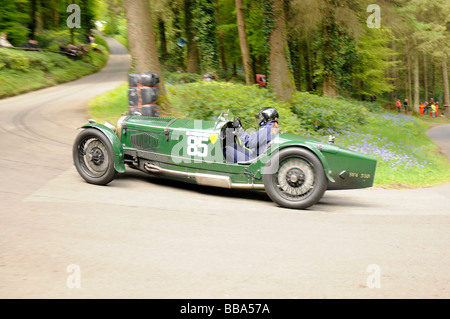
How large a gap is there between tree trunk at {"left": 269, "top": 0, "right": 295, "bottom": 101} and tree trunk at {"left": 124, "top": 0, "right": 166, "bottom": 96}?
260 inches

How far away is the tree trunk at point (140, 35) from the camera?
11.4 metres

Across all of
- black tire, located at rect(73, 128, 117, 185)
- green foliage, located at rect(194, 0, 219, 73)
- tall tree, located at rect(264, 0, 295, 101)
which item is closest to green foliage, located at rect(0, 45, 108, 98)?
green foliage, located at rect(194, 0, 219, 73)

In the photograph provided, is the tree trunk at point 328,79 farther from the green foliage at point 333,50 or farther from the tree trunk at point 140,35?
the tree trunk at point 140,35

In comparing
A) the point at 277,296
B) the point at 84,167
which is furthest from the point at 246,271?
the point at 84,167

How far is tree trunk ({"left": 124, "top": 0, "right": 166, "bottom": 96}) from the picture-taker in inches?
448

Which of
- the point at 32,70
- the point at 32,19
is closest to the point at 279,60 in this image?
the point at 32,70

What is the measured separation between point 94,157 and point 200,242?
3.09m

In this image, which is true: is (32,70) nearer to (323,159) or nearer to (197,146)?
(197,146)

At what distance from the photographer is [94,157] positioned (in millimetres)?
7004

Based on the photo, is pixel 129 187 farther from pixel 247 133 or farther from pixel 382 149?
pixel 382 149

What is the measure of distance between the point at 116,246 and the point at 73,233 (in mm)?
616

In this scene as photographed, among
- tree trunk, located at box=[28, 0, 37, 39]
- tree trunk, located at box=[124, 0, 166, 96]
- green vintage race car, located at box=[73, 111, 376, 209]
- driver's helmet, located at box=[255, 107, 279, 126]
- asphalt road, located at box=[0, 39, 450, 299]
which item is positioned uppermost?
tree trunk, located at box=[28, 0, 37, 39]

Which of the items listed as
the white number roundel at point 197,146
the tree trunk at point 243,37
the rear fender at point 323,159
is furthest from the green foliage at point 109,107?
the tree trunk at point 243,37
